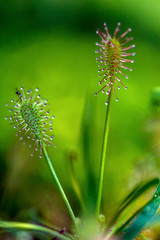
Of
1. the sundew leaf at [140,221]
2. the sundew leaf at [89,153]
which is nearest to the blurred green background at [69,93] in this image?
the sundew leaf at [89,153]

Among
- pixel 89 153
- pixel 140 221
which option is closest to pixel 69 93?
pixel 89 153

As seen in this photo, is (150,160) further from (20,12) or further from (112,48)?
(20,12)

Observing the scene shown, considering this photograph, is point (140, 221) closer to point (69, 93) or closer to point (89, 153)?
point (89, 153)

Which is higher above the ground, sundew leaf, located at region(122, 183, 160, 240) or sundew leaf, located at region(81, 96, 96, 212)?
sundew leaf, located at region(81, 96, 96, 212)

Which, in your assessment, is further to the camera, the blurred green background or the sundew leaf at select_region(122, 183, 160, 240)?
the blurred green background

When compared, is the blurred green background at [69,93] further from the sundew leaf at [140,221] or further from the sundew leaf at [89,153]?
the sundew leaf at [140,221]

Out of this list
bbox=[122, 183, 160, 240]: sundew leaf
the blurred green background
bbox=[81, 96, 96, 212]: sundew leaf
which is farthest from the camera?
the blurred green background

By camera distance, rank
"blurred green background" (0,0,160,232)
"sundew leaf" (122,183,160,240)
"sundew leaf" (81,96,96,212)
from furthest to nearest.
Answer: "blurred green background" (0,0,160,232) < "sundew leaf" (81,96,96,212) < "sundew leaf" (122,183,160,240)

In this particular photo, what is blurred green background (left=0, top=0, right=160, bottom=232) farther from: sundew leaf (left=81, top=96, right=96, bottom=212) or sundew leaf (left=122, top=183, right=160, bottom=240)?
sundew leaf (left=122, top=183, right=160, bottom=240)

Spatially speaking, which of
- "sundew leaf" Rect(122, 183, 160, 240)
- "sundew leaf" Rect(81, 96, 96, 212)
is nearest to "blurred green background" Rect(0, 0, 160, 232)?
"sundew leaf" Rect(81, 96, 96, 212)

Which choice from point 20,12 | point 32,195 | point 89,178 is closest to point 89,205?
point 89,178
